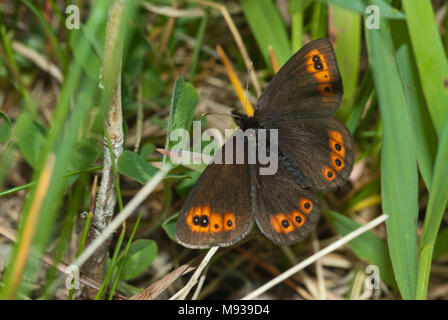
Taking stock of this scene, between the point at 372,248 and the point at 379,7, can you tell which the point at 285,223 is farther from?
the point at 379,7

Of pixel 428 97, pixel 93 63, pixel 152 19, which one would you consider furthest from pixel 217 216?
pixel 152 19

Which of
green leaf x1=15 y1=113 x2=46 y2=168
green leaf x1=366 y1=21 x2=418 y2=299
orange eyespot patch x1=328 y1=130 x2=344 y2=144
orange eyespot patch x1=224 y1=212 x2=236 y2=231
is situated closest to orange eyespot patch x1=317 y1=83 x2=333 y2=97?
orange eyespot patch x1=328 y1=130 x2=344 y2=144

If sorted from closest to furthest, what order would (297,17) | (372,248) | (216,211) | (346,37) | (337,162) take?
(216,211)
(337,162)
(372,248)
(346,37)
(297,17)

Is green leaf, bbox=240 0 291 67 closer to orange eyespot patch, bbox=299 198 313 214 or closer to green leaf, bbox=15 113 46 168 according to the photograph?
orange eyespot patch, bbox=299 198 313 214

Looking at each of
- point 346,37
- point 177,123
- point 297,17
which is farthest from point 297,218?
point 297,17

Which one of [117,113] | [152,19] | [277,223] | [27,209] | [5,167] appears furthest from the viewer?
[152,19]

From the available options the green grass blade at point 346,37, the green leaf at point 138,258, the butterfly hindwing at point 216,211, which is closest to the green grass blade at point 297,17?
the green grass blade at point 346,37

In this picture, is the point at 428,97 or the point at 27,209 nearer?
the point at 27,209

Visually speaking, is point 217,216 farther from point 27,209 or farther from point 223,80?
point 223,80
